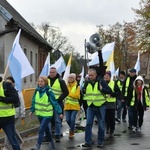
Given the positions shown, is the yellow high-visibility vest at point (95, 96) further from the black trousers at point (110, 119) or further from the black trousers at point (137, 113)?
the black trousers at point (137, 113)

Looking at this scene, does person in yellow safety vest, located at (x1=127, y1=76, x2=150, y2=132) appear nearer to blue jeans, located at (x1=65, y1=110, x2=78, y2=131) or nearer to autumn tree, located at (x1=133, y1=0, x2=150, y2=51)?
blue jeans, located at (x1=65, y1=110, x2=78, y2=131)

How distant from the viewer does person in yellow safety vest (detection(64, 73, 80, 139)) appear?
10.9 meters

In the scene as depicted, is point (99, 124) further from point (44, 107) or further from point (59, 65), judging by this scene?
point (59, 65)

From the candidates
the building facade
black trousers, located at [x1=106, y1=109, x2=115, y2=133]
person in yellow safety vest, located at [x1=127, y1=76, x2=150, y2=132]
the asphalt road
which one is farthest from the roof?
black trousers, located at [x1=106, y1=109, x2=115, y2=133]

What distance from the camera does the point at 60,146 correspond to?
9562mm

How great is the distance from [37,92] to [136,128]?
4133 mm

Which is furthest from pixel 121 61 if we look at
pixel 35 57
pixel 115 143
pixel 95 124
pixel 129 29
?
pixel 115 143

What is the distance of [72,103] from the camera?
10914 millimetres

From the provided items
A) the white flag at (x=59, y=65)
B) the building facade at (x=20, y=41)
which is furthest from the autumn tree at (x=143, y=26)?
the white flag at (x=59, y=65)

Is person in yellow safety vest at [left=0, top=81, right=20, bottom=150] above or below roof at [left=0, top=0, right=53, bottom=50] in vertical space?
below

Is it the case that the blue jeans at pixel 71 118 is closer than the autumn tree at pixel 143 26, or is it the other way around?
the blue jeans at pixel 71 118

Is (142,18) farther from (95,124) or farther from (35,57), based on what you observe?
(95,124)

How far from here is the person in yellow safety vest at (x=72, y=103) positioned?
1088 cm

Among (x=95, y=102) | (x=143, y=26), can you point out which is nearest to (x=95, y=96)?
(x=95, y=102)
